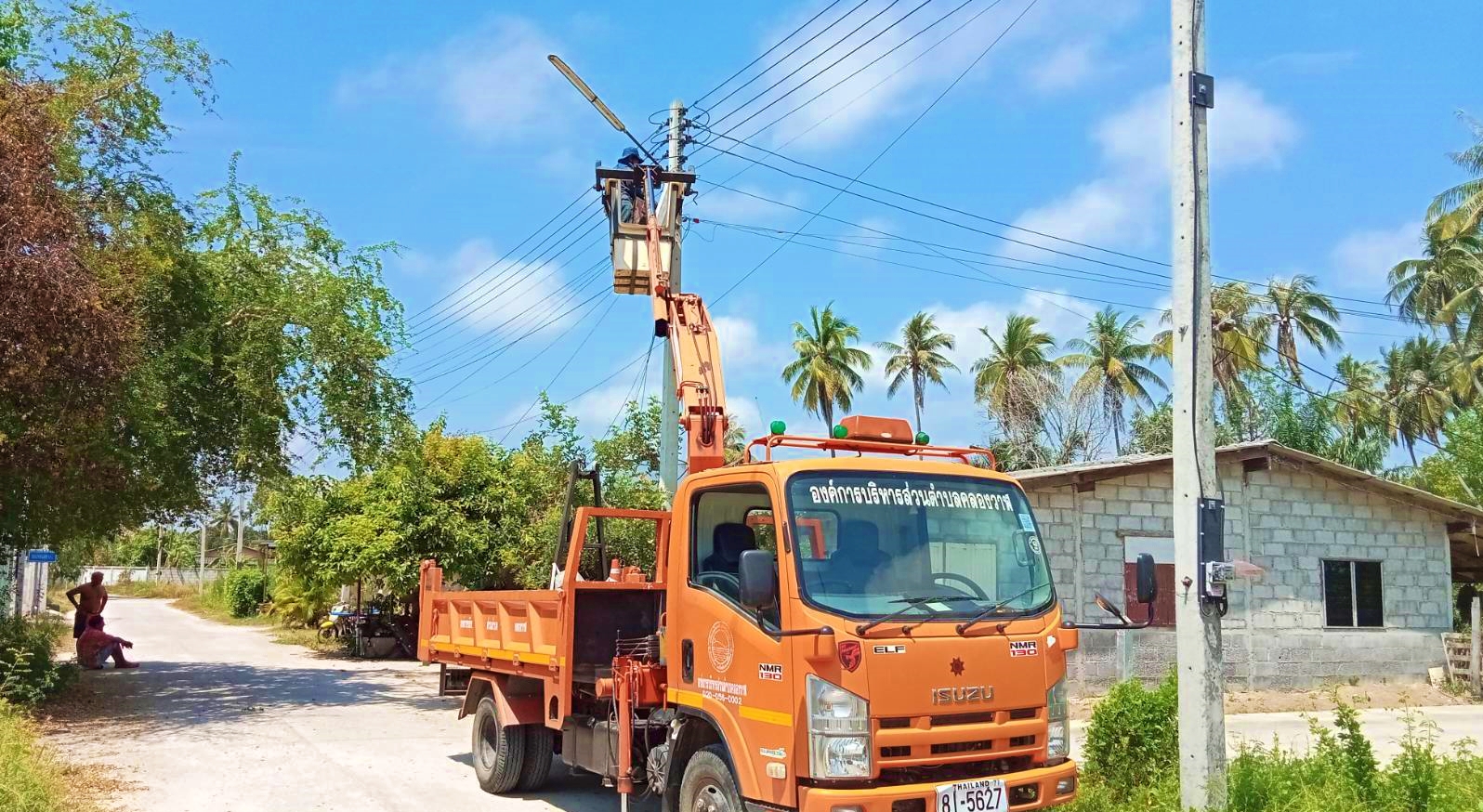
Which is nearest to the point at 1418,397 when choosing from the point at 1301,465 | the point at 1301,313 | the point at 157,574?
the point at 1301,313

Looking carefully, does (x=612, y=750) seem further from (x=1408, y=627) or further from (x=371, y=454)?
(x=1408, y=627)

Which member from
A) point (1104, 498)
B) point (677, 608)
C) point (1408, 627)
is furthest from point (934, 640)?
point (1408, 627)

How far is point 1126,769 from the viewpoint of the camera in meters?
8.76

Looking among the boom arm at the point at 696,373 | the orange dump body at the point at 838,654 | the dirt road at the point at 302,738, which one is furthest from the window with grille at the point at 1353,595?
the orange dump body at the point at 838,654

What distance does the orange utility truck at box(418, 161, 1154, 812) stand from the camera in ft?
18.9

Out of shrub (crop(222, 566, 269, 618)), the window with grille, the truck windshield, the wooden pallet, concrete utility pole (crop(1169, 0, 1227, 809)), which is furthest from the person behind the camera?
shrub (crop(222, 566, 269, 618))

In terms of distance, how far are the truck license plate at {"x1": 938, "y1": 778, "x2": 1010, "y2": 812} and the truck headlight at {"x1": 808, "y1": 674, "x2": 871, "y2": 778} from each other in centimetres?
42

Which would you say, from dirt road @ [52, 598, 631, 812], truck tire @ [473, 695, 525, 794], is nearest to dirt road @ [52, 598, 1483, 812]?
dirt road @ [52, 598, 631, 812]

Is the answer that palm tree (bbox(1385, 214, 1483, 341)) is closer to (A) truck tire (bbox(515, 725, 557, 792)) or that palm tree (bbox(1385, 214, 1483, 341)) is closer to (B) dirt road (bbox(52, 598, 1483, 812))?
(B) dirt road (bbox(52, 598, 1483, 812))

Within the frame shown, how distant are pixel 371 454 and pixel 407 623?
410 inches

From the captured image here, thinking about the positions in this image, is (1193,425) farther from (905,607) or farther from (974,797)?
(974,797)

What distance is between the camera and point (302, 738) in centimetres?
1291

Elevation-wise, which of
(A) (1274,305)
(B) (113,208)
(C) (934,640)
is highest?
(A) (1274,305)

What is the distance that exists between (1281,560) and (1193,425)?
12.2 meters
